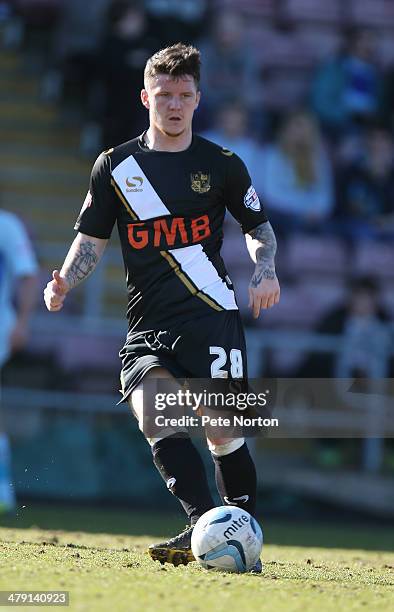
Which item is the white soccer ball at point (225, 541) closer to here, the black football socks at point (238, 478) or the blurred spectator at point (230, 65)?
the black football socks at point (238, 478)

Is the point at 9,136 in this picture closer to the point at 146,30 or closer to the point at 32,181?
the point at 32,181

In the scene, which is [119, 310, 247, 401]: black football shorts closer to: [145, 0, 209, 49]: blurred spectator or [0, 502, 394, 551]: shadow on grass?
[0, 502, 394, 551]: shadow on grass

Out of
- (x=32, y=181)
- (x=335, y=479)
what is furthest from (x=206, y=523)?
(x=32, y=181)

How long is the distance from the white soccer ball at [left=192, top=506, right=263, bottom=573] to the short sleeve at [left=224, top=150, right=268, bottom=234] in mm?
1446

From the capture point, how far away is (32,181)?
15078mm

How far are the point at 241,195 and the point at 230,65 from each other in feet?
27.8

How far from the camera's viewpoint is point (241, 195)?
20.0 ft

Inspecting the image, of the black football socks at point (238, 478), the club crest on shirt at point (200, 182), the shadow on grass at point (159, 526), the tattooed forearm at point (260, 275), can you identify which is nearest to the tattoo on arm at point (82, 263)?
the club crest on shirt at point (200, 182)

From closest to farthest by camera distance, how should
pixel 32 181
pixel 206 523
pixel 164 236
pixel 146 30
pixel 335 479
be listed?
pixel 206 523, pixel 164 236, pixel 335 479, pixel 146 30, pixel 32 181

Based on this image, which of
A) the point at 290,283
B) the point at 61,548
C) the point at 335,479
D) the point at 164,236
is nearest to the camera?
the point at 164,236

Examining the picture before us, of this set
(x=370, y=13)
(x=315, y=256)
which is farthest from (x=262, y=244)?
(x=370, y=13)

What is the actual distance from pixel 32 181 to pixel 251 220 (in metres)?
9.31

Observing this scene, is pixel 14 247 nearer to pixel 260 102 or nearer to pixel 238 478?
pixel 238 478

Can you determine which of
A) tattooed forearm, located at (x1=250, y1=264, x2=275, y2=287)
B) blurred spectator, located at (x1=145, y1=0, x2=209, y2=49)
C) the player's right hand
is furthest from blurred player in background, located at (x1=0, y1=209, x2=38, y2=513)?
blurred spectator, located at (x1=145, y1=0, x2=209, y2=49)
